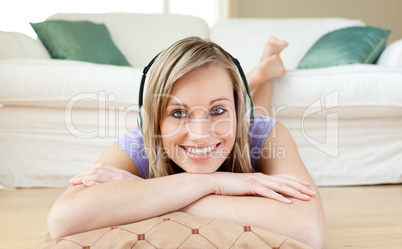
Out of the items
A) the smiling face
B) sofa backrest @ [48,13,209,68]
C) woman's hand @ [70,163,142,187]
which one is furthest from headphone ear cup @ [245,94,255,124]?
sofa backrest @ [48,13,209,68]

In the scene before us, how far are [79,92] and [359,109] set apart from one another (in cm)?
128

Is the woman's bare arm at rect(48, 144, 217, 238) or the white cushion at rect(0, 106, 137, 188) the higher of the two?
the woman's bare arm at rect(48, 144, 217, 238)

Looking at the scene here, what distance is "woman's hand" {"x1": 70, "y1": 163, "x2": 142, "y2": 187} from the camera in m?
1.07

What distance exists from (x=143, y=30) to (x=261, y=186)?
205cm

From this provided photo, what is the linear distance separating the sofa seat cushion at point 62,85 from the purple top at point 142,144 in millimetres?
651

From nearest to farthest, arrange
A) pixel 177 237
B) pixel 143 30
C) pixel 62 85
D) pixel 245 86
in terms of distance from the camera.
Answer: pixel 177 237, pixel 245 86, pixel 62 85, pixel 143 30

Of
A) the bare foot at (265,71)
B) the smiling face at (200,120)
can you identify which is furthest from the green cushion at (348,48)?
the smiling face at (200,120)

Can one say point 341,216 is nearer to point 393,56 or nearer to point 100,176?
point 100,176

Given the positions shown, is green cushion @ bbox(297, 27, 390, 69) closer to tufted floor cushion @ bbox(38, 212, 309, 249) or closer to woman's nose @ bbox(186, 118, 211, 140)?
woman's nose @ bbox(186, 118, 211, 140)

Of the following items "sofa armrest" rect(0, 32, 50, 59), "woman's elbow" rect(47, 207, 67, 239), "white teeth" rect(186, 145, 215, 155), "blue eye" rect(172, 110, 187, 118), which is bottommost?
"woman's elbow" rect(47, 207, 67, 239)

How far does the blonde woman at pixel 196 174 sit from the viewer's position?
0.98 m

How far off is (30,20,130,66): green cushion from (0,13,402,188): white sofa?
471mm

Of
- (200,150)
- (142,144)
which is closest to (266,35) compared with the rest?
(142,144)

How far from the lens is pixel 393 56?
2.31 m
